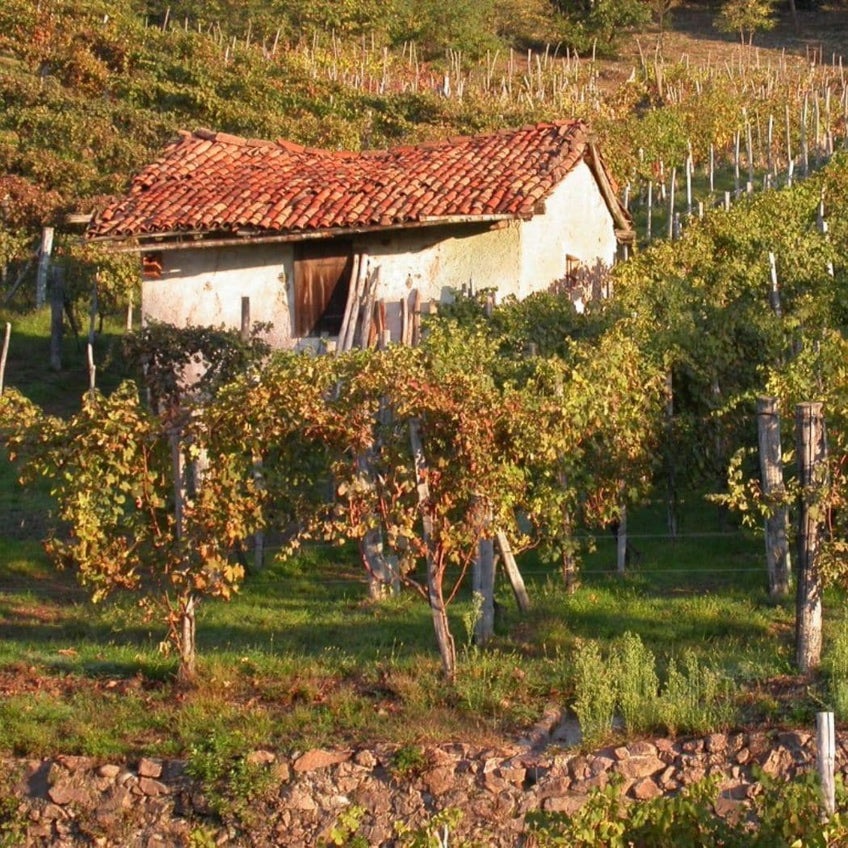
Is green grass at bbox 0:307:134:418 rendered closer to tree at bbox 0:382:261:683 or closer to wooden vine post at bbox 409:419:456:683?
tree at bbox 0:382:261:683

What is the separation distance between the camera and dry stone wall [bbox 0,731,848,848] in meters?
8.36

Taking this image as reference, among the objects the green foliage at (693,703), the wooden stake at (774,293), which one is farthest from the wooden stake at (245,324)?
the green foliage at (693,703)

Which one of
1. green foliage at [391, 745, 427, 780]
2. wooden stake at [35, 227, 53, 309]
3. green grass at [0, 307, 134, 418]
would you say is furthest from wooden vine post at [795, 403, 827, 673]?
wooden stake at [35, 227, 53, 309]

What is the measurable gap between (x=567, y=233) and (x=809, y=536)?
943 centimetres

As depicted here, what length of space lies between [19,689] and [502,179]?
31.1 feet

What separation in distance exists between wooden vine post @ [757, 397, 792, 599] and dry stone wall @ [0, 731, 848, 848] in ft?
6.88

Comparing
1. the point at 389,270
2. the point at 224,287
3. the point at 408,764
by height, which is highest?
the point at 389,270

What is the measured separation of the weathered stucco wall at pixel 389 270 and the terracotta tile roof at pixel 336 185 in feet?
1.49

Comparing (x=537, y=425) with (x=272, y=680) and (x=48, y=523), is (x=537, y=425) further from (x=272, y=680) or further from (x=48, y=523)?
(x=48, y=523)

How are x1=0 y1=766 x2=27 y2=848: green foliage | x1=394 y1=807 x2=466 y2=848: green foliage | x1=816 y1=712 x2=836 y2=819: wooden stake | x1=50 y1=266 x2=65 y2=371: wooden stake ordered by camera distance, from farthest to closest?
x1=50 y1=266 x2=65 y2=371: wooden stake, x1=0 y1=766 x2=27 y2=848: green foliage, x1=816 y1=712 x2=836 y2=819: wooden stake, x1=394 y1=807 x2=466 y2=848: green foliage

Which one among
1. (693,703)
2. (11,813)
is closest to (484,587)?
(693,703)

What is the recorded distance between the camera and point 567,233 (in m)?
18.3

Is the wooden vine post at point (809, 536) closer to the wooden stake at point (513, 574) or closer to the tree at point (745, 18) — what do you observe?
the wooden stake at point (513, 574)

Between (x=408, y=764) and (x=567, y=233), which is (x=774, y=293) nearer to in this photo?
(x=567, y=233)
